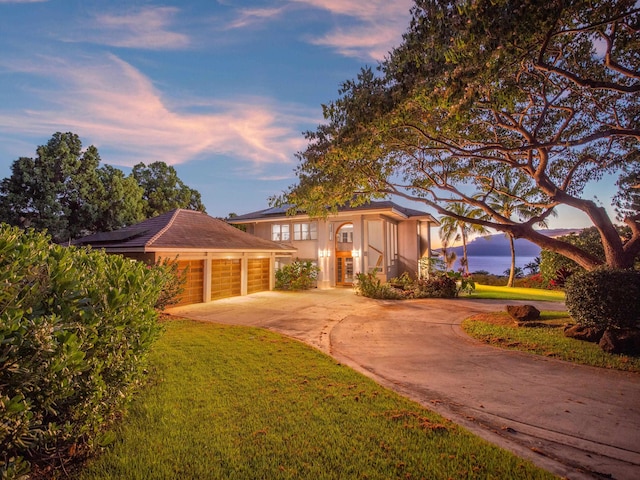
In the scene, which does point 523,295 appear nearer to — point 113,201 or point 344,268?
point 344,268

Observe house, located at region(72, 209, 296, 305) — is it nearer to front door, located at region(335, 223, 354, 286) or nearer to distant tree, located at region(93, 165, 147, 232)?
front door, located at region(335, 223, 354, 286)

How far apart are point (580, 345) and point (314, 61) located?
13190 mm

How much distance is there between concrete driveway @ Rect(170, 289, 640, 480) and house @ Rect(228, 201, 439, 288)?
390 inches

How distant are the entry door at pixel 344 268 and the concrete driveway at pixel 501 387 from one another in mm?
11225

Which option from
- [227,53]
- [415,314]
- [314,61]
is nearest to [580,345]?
[415,314]

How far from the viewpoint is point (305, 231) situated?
75.4 feet

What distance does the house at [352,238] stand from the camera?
20.8 metres

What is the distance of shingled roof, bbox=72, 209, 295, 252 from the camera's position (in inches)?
555

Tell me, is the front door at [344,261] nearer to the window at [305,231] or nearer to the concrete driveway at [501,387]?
the window at [305,231]

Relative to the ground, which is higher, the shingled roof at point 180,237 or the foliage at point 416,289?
the shingled roof at point 180,237

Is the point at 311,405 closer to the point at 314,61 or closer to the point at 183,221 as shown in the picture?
the point at 314,61

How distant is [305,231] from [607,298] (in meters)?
17.7

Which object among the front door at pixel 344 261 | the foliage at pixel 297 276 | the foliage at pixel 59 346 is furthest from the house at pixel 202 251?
the foliage at pixel 59 346

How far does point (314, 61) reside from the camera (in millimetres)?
12867
